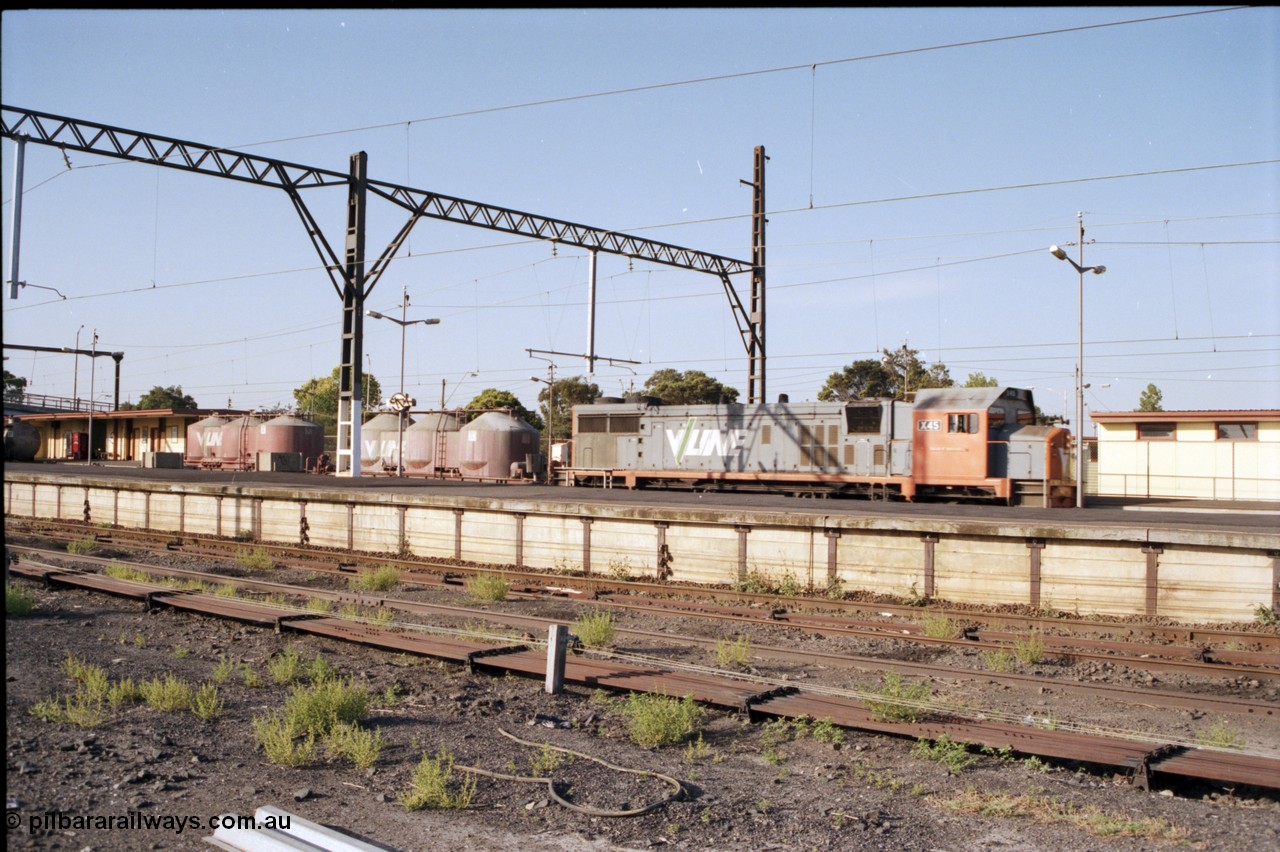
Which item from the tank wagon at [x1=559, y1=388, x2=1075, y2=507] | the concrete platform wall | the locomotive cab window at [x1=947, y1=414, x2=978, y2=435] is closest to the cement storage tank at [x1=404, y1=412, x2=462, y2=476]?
the tank wagon at [x1=559, y1=388, x2=1075, y2=507]

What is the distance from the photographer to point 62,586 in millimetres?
15422

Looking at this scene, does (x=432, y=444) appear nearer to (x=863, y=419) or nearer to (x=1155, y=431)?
(x=863, y=419)

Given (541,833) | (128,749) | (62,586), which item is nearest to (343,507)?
(62,586)

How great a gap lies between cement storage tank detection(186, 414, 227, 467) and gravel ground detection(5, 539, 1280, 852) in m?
43.9

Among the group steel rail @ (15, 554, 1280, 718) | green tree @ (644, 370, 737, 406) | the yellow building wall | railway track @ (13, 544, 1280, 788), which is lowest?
steel rail @ (15, 554, 1280, 718)

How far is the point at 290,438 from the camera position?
47.0 m

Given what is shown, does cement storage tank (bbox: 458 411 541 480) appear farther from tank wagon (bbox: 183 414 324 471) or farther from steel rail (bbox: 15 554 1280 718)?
steel rail (bbox: 15 554 1280 718)

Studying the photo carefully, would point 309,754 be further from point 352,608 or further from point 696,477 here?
point 696,477

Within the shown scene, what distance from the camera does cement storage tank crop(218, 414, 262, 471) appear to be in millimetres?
47531

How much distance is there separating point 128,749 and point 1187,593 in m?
12.9

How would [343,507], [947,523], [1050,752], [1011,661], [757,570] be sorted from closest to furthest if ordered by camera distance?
[1050,752] < [1011,661] < [947,523] < [757,570] < [343,507]

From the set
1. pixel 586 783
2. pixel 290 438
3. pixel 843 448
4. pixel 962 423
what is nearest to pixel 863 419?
pixel 843 448

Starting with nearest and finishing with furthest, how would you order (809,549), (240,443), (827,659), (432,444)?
(827,659)
(809,549)
(432,444)
(240,443)

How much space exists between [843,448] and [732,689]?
18652 mm
